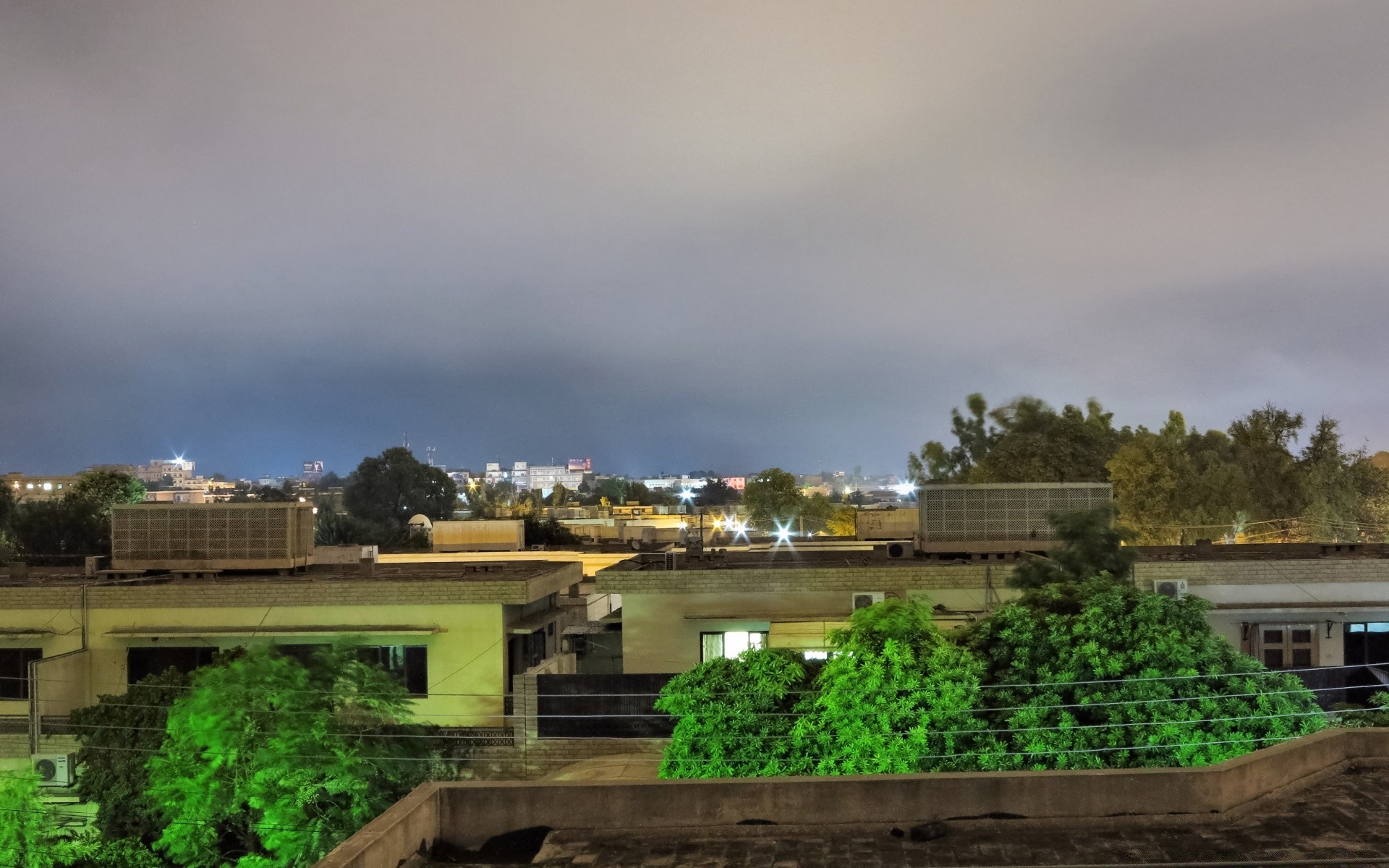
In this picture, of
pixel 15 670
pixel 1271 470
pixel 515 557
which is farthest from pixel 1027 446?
pixel 15 670

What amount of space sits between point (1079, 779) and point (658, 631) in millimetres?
10427

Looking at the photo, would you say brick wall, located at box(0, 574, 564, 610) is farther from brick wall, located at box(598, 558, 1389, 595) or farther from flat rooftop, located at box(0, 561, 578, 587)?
brick wall, located at box(598, 558, 1389, 595)

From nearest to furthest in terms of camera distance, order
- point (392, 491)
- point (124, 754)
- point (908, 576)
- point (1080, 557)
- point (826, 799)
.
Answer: point (826, 799) < point (124, 754) < point (1080, 557) < point (908, 576) < point (392, 491)

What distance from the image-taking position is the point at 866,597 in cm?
1720

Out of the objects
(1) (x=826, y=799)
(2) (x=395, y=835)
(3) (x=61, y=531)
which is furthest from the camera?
(3) (x=61, y=531)

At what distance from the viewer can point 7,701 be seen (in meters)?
17.3

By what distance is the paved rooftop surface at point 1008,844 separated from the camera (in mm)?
7285

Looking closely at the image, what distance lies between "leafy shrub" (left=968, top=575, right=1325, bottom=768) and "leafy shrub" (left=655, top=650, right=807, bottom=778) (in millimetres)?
2279

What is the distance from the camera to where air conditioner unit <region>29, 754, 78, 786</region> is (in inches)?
634

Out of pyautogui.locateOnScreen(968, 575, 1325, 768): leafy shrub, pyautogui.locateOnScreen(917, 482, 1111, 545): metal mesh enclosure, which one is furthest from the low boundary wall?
pyautogui.locateOnScreen(917, 482, 1111, 545): metal mesh enclosure

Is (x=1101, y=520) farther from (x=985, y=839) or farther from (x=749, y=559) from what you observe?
(x=985, y=839)

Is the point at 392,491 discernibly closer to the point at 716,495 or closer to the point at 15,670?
the point at 15,670

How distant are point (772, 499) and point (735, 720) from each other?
58101 mm

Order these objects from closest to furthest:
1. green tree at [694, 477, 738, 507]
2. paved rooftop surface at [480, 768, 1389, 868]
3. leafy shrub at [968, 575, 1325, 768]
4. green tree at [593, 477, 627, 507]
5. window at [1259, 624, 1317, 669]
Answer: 1. paved rooftop surface at [480, 768, 1389, 868]
2. leafy shrub at [968, 575, 1325, 768]
3. window at [1259, 624, 1317, 669]
4. green tree at [593, 477, 627, 507]
5. green tree at [694, 477, 738, 507]
